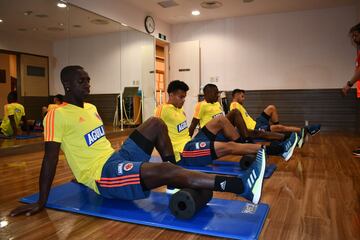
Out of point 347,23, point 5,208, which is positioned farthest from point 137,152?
point 347,23

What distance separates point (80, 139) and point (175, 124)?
1.02 metres

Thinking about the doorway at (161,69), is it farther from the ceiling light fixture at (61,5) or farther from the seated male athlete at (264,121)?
the seated male athlete at (264,121)

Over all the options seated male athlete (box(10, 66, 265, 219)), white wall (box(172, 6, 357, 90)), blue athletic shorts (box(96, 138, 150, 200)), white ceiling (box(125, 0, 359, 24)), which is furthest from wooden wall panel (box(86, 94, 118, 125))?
blue athletic shorts (box(96, 138, 150, 200))

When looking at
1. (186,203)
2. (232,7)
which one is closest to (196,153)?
(186,203)

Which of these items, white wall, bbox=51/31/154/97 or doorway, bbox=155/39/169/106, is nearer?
white wall, bbox=51/31/154/97

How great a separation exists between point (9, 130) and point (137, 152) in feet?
10.1

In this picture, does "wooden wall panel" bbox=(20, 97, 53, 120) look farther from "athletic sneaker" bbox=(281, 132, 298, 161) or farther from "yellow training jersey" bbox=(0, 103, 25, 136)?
"athletic sneaker" bbox=(281, 132, 298, 161)

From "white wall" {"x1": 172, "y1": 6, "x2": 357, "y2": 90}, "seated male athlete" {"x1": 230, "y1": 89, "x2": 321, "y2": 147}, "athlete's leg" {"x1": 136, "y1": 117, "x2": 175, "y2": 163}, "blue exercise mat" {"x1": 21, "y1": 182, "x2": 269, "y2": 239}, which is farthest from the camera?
"white wall" {"x1": 172, "y1": 6, "x2": 357, "y2": 90}

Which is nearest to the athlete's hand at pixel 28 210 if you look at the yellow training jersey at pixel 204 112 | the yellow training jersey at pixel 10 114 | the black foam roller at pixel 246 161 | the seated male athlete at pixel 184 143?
the seated male athlete at pixel 184 143

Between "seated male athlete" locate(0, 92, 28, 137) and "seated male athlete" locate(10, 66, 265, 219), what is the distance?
278 centimetres

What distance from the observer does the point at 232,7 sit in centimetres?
624

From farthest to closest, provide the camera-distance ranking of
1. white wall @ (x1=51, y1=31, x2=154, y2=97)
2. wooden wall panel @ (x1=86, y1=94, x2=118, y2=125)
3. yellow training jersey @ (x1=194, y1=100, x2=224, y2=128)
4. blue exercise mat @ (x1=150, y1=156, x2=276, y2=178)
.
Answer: wooden wall panel @ (x1=86, y1=94, x2=118, y2=125) → white wall @ (x1=51, y1=31, x2=154, y2=97) → yellow training jersey @ (x1=194, y1=100, x2=224, y2=128) → blue exercise mat @ (x1=150, y1=156, x2=276, y2=178)

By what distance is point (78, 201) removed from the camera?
73.5 inches

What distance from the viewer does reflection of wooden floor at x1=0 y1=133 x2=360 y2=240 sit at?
146 centimetres
